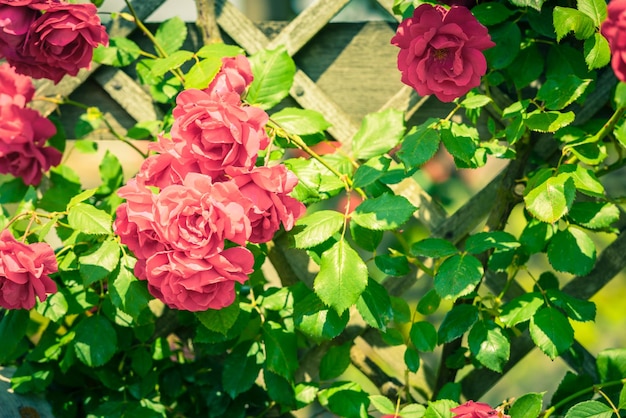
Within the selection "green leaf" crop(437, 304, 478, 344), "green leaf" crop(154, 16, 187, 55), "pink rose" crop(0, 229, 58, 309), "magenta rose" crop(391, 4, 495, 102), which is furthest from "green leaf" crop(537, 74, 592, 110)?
"pink rose" crop(0, 229, 58, 309)

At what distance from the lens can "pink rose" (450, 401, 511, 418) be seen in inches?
46.5

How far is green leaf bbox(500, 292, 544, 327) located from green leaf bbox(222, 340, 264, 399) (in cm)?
51

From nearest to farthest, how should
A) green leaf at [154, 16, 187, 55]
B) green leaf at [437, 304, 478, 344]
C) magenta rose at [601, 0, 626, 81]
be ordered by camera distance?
1. magenta rose at [601, 0, 626, 81]
2. green leaf at [437, 304, 478, 344]
3. green leaf at [154, 16, 187, 55]

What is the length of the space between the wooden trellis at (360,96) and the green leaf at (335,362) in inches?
5.9

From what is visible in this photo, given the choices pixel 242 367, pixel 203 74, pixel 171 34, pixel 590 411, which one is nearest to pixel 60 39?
pixel 203 74

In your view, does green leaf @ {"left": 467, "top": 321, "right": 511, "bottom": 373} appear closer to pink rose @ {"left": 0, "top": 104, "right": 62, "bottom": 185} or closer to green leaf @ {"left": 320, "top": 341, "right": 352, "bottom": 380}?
green leaf @ {"left": 320, "top": 341, "right": 352, "bottom": 380}

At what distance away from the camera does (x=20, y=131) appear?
1606 millimetres

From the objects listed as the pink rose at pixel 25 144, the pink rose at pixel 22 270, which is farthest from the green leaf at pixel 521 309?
the pink rose at pixel 25 144

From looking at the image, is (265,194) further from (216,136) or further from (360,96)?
(360,96)

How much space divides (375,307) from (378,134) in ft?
1.17

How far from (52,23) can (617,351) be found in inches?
47.5

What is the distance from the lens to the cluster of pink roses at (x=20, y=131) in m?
1.60

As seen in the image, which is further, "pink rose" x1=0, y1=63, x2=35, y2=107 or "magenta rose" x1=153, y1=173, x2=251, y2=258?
"pink rose" x1=0, y1=63, x2=35, y2=107

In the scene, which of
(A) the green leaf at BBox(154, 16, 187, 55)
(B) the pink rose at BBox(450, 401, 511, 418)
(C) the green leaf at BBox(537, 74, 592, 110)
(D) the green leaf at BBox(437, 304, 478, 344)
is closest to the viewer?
(B) the pink rose at BBox(450, 401, 511, 418)
